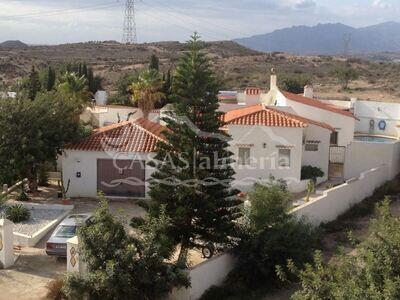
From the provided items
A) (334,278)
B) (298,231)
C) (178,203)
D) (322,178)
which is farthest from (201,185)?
(322,178)

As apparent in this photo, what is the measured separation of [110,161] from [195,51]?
9289 mm

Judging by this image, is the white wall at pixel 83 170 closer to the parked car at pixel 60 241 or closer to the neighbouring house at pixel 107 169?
the neighbouring house at pixel 107 169

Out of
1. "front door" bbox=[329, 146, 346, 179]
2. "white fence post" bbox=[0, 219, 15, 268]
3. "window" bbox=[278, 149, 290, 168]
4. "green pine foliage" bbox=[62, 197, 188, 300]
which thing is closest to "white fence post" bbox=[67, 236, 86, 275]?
"green pine foliage" bbox=[62, 197, 188, 300]

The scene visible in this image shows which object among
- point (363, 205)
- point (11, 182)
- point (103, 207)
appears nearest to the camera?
point (103, 207)

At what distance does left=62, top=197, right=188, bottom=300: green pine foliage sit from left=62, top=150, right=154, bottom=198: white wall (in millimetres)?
10830

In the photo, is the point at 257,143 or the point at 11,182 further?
the point at 257,143

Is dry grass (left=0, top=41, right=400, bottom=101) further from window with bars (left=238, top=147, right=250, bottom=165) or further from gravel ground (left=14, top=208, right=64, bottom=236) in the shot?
gravel ground (left=14, top=208, right=64, bottom=236)

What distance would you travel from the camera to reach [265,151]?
25609 mm

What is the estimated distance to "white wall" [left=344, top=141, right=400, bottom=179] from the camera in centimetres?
2812

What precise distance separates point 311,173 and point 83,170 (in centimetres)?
1109

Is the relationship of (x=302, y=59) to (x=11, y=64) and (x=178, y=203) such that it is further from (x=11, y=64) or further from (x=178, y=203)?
(x=178, y=203)

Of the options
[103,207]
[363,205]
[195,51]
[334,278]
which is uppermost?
[195,51]

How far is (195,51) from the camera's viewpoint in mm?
16812

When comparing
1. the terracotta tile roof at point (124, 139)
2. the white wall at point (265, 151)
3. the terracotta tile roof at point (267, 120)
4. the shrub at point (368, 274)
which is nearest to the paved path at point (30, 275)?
the terracotta tile roof at point (124, 139)
